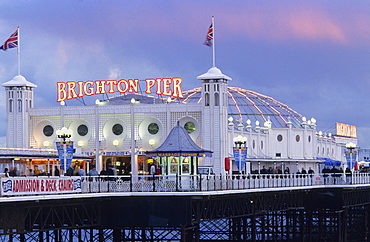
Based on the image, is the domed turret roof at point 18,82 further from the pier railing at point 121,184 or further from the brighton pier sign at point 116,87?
the pier railing at point 121,184

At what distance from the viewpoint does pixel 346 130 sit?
15375 centimetres

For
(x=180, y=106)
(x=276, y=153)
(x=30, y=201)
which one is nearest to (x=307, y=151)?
(x=276, y=153)

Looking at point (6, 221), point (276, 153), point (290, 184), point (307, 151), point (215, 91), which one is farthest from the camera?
point (307, 151)

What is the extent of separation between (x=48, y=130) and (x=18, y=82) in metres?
4.99

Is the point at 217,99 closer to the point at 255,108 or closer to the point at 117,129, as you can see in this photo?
the point at 117,129

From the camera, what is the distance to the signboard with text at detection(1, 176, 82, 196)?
35.9 metres

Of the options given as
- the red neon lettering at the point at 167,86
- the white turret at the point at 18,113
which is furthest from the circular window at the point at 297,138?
the white turret at the point at 18,113

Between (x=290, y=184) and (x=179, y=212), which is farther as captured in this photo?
(x=290, y=184)

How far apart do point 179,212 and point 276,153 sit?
56579 mm

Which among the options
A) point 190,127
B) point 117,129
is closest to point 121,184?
point 190,127

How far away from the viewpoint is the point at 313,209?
66.6m

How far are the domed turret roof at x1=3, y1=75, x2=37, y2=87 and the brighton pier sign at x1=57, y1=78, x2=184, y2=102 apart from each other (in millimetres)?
3596

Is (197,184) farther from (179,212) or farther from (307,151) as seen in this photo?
(307,151)

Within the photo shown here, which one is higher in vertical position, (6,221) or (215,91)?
(215,91)
